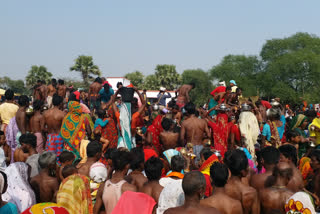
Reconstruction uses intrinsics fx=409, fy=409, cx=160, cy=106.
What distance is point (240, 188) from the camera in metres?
4.34

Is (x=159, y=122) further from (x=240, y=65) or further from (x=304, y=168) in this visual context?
(x=240, y=65)

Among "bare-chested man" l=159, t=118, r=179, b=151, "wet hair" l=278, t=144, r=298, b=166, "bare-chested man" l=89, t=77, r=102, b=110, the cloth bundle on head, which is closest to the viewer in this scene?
"wet hair" l=278, t=144, r=298, b=166

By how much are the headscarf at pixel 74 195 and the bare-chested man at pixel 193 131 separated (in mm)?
3734

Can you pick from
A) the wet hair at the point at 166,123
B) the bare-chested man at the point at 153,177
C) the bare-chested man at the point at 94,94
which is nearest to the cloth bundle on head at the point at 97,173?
the bare-chested man at the point at 153,177

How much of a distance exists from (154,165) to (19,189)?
5.33 feet

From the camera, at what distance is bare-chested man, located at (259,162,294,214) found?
14.4 feet

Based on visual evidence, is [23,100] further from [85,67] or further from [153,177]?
[85,67]

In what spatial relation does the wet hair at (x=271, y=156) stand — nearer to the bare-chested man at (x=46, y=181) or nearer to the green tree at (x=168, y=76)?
the bare-chested man at (x=46, y=181)

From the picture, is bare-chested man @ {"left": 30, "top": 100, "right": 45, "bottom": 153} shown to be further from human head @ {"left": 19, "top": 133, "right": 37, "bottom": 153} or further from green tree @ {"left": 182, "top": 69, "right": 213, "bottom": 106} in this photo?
green tree @ {"left": 182, "top": 69, "right": 213, "bottom": 106}

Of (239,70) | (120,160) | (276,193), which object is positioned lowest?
(276,193)

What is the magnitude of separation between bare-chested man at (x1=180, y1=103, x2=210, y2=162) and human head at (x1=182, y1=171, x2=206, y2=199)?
175 inches

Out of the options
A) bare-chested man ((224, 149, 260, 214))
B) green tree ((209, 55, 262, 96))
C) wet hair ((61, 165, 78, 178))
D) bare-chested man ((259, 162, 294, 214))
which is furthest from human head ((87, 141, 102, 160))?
green tree ((209, 55, 262, 96))

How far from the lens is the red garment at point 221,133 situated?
27.3 ft

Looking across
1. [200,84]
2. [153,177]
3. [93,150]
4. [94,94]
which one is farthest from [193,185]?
[200,84]
